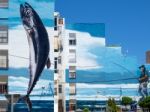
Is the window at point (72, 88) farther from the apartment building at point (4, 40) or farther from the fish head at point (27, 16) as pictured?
the fish head at point (27, 16)

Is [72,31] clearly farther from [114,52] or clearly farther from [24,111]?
[24,111]

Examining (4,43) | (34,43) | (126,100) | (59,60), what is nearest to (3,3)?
(4,43)

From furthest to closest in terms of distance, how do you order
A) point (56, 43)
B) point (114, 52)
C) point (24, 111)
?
1. point (114, 52)
2. point (56, 43)
3. point (24, 111)

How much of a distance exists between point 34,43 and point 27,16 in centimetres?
197

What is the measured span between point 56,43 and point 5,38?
12.6 meters

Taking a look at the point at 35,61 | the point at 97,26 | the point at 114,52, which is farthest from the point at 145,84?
the point at 35,61

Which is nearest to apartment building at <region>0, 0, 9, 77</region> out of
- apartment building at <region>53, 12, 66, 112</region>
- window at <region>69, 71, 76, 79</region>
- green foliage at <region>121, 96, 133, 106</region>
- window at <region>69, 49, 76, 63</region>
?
apartment building at <region>53, 12, 66, 112</region>

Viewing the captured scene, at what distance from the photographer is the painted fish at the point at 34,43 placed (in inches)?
1506

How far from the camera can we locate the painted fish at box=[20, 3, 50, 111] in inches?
1506

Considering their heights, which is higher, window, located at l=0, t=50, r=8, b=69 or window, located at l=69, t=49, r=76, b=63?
window, located at l=69, t=49, r=76, b=63

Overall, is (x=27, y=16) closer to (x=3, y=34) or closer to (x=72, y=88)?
(x=3, y=34)

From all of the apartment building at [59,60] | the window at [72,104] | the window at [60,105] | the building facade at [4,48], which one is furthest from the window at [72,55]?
the building facade at [4,48]

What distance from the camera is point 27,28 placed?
3850cm

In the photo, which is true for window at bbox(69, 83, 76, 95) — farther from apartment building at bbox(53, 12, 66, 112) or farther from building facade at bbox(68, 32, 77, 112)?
apartment building at bbox(53, 12, 66, 112)
